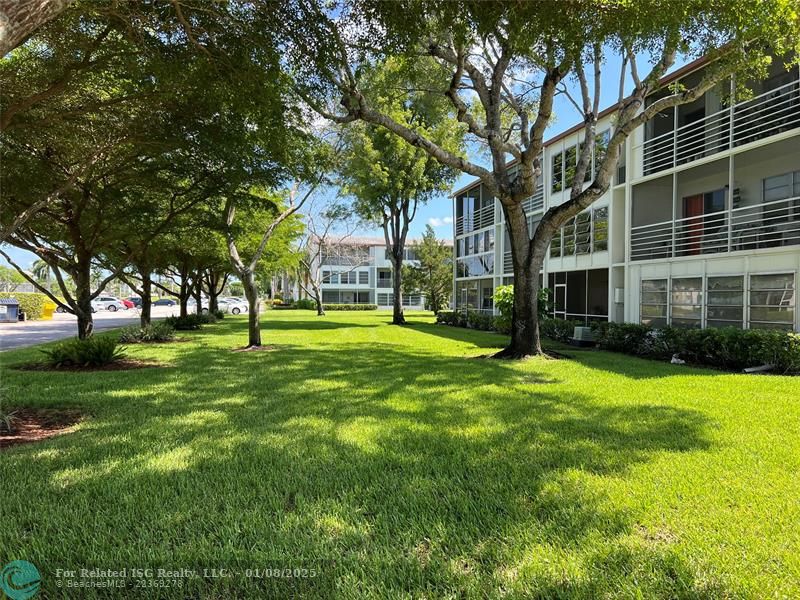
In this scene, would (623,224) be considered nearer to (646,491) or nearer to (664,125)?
(664,125)

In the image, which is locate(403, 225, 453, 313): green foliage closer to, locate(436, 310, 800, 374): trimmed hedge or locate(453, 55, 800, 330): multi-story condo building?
locate(453, 55, 800, 330): multi-story condo building

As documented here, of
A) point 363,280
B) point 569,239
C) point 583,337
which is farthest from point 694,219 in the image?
point 363,280

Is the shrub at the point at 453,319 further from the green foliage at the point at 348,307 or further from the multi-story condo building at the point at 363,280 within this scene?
the multi-story condo building at the point at 363,280

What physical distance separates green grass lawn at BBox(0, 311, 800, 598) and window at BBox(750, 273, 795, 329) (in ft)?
17.9

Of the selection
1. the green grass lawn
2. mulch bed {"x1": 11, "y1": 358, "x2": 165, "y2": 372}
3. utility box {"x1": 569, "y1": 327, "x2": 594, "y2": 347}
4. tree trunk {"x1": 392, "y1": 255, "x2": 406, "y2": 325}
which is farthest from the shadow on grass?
tree trunk {"x1": 392, "y1": 255, "x2": 406, "y2": 325}

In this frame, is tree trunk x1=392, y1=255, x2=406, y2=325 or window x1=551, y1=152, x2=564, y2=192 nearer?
window x1=551, y1=152, x2=564, y2=192

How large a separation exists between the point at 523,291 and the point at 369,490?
813 cm

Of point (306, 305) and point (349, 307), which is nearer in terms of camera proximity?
point (306, 305)

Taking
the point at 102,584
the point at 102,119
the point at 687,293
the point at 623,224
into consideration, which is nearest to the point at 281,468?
the point at 102,584

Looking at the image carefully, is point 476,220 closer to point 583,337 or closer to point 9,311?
point 583,337

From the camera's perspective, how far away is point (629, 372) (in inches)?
347

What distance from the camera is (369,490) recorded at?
336cm

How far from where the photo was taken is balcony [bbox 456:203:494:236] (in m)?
25.0

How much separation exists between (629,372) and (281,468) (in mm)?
7360
